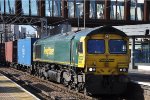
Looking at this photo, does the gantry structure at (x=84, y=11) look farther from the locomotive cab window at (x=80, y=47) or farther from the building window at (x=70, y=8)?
the locomotive cab window at (x=80, y=47)

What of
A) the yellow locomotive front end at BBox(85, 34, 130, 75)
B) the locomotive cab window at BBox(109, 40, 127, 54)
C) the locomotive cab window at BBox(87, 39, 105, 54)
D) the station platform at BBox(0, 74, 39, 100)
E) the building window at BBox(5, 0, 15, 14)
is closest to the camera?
the station platform at BBox(0, 74, 39, 100)

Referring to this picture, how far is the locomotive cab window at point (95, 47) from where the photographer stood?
763 inches

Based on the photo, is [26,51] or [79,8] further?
[79,8]

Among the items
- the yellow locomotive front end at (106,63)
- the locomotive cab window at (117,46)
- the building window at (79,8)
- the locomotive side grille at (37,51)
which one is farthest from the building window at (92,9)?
the yellow locomotive front end at (106,63)

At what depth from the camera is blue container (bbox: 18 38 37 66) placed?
3837 cm

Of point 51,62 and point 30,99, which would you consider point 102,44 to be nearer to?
point 30,99

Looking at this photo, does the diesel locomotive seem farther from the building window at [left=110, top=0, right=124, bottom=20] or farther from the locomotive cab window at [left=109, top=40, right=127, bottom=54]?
the building window at [left=110, top=0, right=124, bottom=20]

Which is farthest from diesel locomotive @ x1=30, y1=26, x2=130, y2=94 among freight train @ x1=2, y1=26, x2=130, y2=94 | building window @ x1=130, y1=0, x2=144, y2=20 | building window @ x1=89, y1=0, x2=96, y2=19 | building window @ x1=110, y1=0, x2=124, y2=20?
building window @ x1=130, y1=0, x2=144, y2=20

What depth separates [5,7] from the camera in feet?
278

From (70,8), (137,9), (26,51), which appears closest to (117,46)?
(26,51)

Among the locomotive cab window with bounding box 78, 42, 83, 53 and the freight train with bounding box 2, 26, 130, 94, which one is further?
the locomotive cab window with bounding box 78, 42, 83, 53

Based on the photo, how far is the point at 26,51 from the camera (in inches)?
1593

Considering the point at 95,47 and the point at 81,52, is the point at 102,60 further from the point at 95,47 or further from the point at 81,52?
the point at 81,52

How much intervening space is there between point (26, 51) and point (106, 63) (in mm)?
22076
